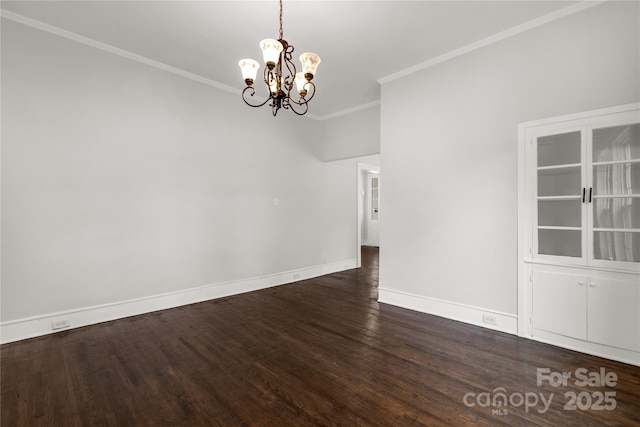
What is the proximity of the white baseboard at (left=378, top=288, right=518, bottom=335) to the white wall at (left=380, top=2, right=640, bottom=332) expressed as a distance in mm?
Result: 18

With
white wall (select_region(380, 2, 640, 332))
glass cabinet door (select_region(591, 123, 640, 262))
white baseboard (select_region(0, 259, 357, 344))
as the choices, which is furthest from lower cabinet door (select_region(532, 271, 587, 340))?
white baseboard (select_region(0, 259, 357, 344))

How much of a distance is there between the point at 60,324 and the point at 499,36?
6020mm

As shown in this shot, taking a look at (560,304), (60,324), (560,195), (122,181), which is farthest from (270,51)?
(60,324)

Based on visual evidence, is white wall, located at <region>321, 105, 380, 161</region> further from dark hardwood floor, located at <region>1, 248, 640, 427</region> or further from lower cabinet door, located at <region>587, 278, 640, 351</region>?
lower cabinet door, located at <region>587, 278, 640, 351</region>

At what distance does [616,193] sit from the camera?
263 cm

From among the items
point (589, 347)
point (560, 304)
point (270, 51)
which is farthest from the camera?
point (560, 304)

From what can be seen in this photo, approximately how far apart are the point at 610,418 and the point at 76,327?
5005mm

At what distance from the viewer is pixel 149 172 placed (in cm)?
385

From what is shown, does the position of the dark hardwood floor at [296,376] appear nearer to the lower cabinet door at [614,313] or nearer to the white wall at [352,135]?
the lower cabinet door at [614,313]

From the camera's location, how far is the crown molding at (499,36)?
279 cm

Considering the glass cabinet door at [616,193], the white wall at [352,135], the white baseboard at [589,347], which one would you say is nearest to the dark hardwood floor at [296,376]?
the white baseboard at [589,347]

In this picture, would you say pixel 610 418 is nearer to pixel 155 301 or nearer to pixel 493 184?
pixel 493 184

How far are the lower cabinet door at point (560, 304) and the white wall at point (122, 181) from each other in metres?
3.88

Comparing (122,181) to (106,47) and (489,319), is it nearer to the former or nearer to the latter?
(106,47)
